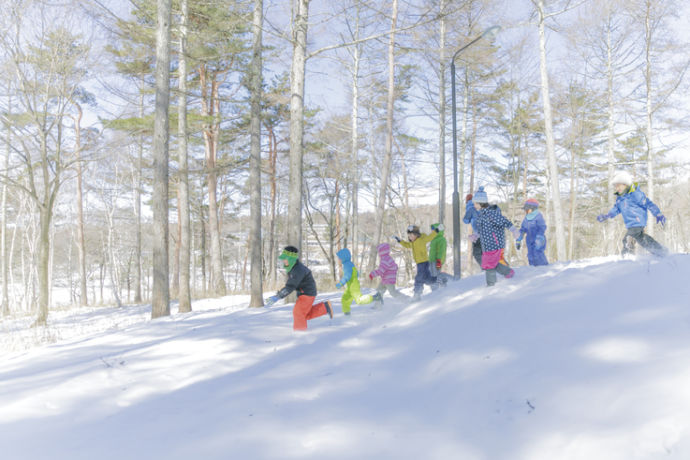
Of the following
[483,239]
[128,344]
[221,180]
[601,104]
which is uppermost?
[601,104]

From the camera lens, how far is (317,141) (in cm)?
1994

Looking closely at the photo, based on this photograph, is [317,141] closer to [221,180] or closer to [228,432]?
[221,180]

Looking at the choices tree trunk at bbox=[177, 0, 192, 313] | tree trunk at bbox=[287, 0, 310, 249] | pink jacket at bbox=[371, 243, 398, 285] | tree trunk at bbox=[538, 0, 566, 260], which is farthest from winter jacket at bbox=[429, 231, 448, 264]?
tree trunk at bbox=[177, 0, 192, 313]

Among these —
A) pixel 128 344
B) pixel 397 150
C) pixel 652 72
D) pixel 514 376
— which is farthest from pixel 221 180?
pixel 514 376

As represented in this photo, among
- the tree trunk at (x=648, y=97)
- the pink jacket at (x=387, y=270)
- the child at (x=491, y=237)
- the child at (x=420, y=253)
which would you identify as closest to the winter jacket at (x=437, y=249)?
the child at (x=420, y=253)

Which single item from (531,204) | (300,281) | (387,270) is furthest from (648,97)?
(300,281)

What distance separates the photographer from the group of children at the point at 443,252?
568 cm

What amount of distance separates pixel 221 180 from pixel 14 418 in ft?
77.7

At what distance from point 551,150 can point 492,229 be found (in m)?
9.20

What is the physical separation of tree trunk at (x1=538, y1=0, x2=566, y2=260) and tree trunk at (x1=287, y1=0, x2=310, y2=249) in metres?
8.90

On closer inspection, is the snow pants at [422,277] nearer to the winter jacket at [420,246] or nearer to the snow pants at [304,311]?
the winter jacket at [420,246]

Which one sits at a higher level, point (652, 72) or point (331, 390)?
point (652, 72)

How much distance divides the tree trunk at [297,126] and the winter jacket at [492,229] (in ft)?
13.5

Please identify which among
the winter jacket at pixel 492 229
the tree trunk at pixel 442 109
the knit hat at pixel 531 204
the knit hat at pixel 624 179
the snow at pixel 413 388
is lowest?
the snow at pixel 413 388
